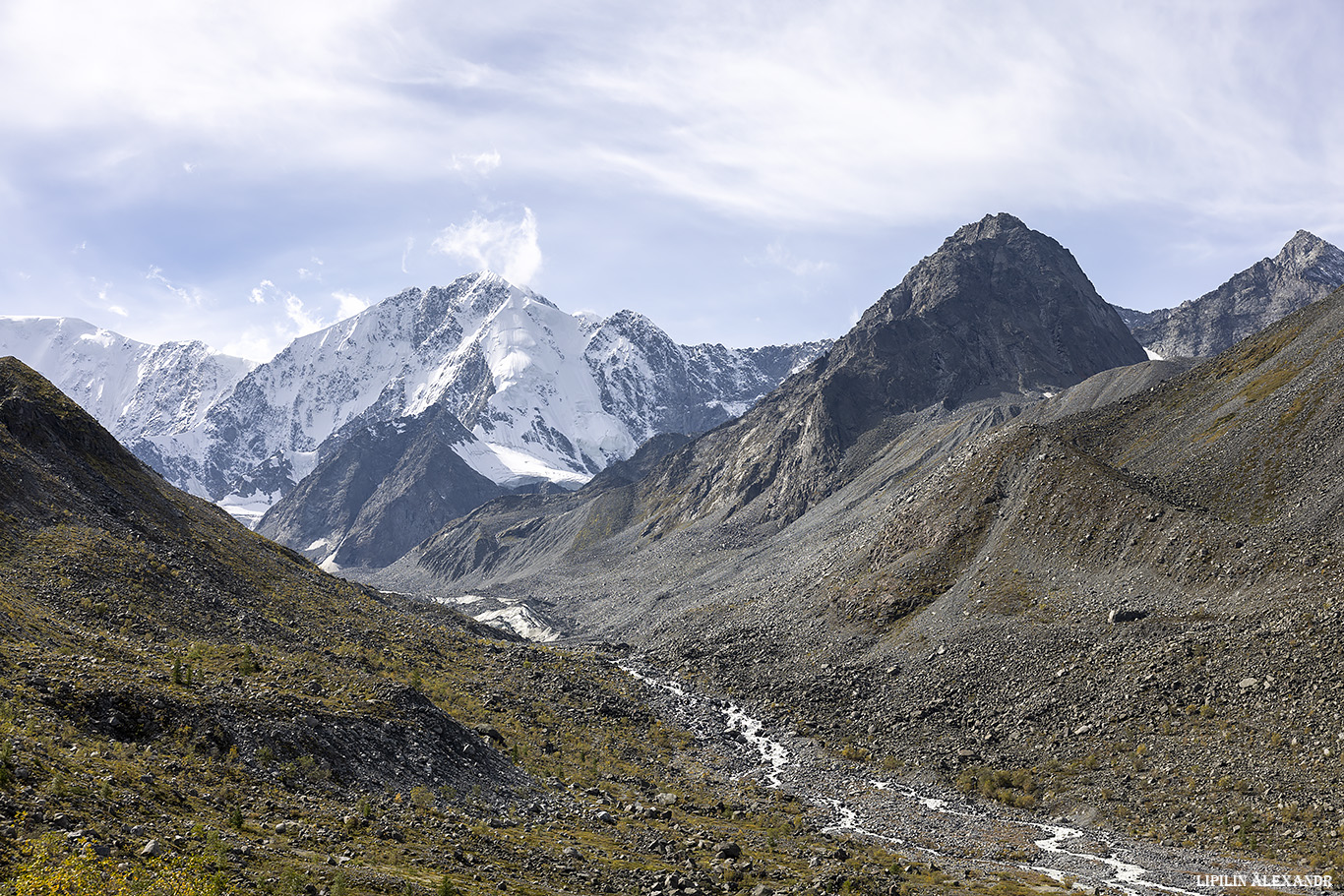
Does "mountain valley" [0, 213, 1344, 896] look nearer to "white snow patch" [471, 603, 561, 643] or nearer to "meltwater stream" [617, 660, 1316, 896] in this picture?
"meltwater stream" [617, 660, 1316, 896]

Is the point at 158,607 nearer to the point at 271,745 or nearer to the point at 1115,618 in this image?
the point at 271,745

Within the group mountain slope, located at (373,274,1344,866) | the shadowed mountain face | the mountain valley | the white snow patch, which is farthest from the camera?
the white snow patch

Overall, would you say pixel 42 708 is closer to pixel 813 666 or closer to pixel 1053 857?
pixel 1053 857

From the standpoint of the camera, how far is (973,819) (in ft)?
151

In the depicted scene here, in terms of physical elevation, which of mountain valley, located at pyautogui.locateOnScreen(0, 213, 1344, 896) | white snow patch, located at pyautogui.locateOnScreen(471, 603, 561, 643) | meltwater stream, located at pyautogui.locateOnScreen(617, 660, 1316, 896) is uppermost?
mountain valley, located at pyautogui.locateOnScreen(0, 213, 1344, 896)

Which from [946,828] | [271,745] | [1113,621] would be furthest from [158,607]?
[1113,621]

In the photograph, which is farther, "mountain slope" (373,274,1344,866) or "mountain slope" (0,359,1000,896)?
"mountain slope" (373,274,1344,866)

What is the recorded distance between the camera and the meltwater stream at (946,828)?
35409 millimetres

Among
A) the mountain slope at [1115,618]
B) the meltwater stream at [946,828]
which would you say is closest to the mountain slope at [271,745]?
the meltwater stream at [946,828]

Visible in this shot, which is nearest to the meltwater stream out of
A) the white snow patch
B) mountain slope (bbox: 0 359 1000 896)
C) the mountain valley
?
the mountain valley

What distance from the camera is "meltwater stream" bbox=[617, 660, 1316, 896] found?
3541 centimetres

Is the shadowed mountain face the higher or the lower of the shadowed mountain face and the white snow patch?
the higher

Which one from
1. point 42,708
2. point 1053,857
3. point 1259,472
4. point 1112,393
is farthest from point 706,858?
point 1112,393

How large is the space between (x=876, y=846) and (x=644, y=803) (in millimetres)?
11159
